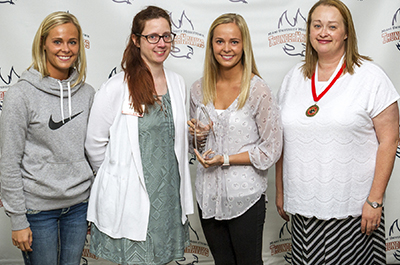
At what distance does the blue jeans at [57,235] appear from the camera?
157 centimetres

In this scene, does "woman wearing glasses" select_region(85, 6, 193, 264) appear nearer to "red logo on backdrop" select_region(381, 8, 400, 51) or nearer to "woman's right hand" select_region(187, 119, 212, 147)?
"woman's right hand" select_region(187, 119, 212, 147)

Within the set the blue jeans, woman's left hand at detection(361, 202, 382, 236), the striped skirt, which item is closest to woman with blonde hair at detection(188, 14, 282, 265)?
the striped skirt

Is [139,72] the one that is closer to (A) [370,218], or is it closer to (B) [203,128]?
(B) [203,128]

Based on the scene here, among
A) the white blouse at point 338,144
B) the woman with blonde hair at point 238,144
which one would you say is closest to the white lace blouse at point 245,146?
the woman with blonde hair at point 238,144

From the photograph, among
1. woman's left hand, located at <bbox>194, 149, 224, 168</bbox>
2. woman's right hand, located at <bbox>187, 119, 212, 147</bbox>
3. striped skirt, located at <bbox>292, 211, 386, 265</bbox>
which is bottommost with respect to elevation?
striped skirt, located at <bbox>292, 211, 386, 265</bbox>

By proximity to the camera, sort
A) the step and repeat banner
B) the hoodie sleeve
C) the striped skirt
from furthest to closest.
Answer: the step and repeat banner < the striped skirt < the hoodie sleeve

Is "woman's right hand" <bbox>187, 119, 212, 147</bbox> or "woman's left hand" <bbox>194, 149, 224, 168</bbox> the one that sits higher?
"woman's right hand" <bbox>187, 119, 212, 147</bbox>

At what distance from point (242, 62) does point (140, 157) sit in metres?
0.64

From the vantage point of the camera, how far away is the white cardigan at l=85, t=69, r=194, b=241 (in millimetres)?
1549

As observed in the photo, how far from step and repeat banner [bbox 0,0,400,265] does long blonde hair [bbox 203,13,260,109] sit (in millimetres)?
857

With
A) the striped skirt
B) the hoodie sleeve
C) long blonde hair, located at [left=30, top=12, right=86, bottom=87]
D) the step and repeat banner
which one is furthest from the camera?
the step and repeat banner

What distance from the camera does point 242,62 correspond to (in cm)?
179

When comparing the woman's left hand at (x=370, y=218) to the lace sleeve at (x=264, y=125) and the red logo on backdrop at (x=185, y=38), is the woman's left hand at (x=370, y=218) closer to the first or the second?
the lace sleeve at (x=264, y=125)

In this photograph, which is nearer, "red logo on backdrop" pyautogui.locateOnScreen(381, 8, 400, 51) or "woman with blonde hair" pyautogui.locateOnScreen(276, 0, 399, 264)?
"woman with blonde hair" pyautogui.locateOnScreen(276, 0, 399, 264)
